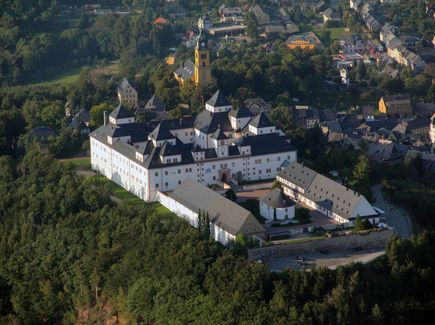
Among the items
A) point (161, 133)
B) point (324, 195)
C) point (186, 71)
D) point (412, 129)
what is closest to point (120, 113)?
point (161, 133)

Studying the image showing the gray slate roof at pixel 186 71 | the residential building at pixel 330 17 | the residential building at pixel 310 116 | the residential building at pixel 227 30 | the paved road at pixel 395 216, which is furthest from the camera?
the residential building at pixel 330 17

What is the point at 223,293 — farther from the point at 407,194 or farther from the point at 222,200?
the point at 407,194

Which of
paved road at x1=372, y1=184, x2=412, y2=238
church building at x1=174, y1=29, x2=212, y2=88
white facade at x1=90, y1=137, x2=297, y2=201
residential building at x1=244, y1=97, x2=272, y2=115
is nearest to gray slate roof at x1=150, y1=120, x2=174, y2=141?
white facade at x1=90, y1=137, x2=297, y2=201

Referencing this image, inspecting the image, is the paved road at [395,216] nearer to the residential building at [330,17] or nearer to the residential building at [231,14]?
the residential building at [330,17]

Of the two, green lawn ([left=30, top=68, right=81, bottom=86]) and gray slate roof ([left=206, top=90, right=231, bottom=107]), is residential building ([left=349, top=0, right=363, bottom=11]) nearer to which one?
green lawn ([left=30, top=68, right=81, bottom=86])

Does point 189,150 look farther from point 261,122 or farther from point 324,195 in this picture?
point 324,195

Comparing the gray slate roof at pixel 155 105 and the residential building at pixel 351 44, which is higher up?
the gray slate roof at pixel 155 105

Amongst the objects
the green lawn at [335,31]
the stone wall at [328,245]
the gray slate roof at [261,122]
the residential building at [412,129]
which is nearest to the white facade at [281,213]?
the stone wall at [328,245]
